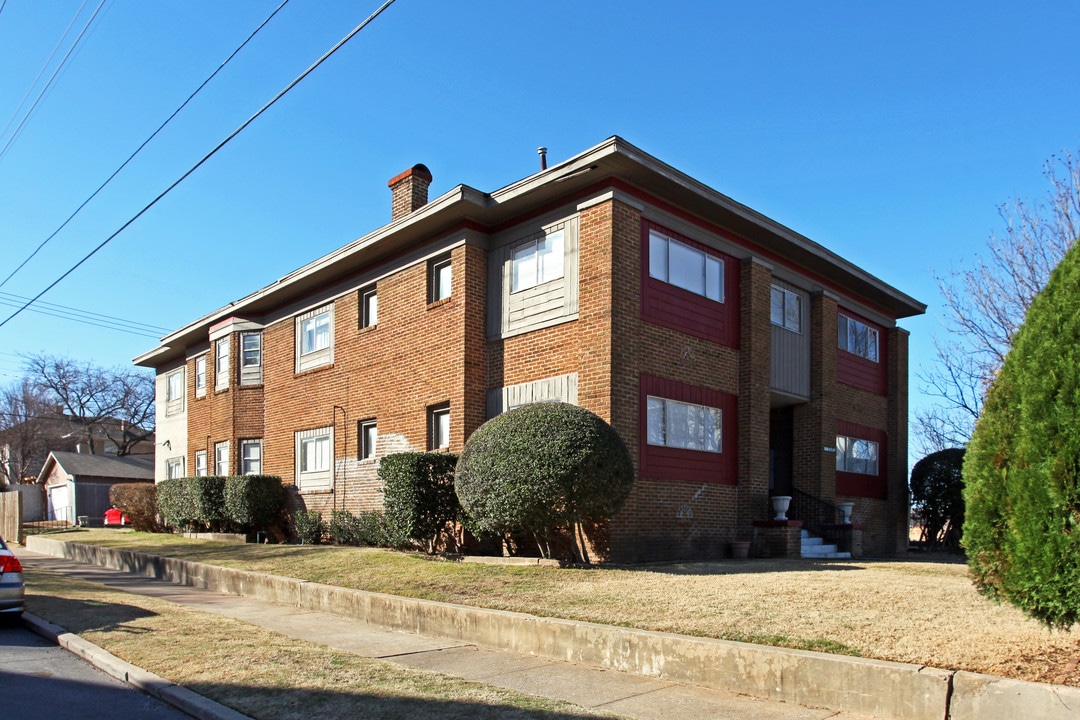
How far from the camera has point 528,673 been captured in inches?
321

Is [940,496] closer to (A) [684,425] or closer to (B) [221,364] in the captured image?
(A) [684,425]

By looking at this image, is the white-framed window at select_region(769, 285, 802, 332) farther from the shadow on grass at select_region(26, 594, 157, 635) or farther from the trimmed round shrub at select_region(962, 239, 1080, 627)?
the shadow on grass at select_region(26, 594, 157, 635)

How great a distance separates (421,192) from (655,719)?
15.5 meters

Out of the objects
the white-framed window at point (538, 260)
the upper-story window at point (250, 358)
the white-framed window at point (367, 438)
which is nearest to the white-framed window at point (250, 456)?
the upper-story window at point (250, 358)

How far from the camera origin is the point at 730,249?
1797 cm

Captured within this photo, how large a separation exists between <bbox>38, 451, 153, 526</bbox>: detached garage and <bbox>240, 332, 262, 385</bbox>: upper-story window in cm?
2277

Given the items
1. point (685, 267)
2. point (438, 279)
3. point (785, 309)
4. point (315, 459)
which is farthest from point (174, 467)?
point (785, 309)

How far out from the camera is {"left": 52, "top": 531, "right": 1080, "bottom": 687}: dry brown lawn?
23.0 feet

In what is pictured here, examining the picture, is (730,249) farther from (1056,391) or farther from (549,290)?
(1056,391)

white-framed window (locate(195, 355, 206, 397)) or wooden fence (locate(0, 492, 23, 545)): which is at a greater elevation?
white-framed window (locate(195, 355, 206, 397))

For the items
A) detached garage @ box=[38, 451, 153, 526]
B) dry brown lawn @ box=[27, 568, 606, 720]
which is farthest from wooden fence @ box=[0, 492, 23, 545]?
dry brown lawn @ box=[27, 568, 606, 720]

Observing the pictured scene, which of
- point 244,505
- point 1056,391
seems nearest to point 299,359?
point 244,505

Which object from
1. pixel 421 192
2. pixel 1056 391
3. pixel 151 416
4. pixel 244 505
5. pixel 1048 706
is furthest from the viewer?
pixel 151 416

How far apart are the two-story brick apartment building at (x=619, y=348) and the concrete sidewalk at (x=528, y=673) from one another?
531cm
